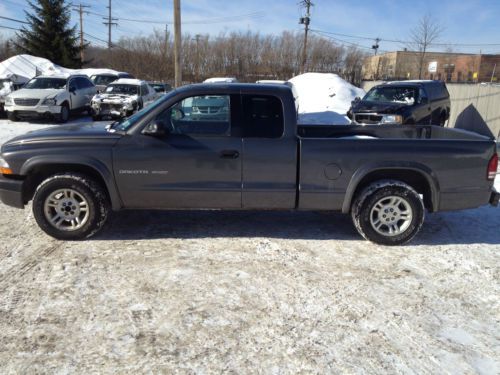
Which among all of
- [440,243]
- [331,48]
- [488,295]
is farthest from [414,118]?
[331,48]

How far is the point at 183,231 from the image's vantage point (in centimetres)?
478

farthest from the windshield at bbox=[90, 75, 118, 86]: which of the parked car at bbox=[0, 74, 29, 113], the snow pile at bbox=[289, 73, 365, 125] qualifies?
the snow pile at bbox=[289, 73, 365, 125]

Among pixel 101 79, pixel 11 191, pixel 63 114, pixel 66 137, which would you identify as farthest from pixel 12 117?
pixel 66 137

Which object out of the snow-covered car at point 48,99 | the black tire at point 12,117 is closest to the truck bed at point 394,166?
the snow-covered car at point 48,99

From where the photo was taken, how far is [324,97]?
22.9m

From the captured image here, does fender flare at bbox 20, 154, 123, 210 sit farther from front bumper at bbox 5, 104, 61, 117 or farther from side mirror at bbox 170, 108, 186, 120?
front bumper at bbox 5, 104, 61, 117

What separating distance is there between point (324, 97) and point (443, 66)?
6540 centimetres

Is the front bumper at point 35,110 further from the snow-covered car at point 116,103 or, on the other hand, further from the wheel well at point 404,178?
the wheel well at point 404,178

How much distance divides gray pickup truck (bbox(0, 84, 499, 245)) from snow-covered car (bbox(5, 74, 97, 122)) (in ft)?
35.5

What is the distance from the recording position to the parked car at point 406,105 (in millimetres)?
11266

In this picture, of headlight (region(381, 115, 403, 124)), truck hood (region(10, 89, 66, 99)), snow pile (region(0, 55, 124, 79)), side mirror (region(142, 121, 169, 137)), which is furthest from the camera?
snow pile (region(0, 55, 124, 79))

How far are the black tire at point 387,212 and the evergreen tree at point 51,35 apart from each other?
40287mm

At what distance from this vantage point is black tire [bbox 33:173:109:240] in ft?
14.0

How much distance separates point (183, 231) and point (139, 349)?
2.18 metres
